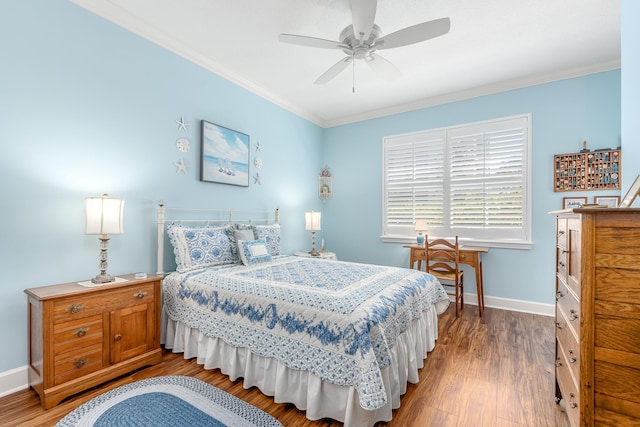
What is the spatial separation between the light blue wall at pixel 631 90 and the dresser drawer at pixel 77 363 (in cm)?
341

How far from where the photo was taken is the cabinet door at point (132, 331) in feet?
6.71

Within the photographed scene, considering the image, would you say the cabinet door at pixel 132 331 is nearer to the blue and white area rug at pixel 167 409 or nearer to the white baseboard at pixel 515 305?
the blue and white area rug at pixel 167 409

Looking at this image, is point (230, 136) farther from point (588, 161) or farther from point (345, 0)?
point (588, 161)

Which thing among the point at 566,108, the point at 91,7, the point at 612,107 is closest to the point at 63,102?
the point at 91,7

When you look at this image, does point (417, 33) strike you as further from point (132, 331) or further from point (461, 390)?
point (132, 331)

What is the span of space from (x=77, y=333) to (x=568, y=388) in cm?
286

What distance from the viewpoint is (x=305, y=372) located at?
5.68 ft

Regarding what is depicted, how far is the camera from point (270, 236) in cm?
348

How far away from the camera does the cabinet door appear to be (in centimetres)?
204

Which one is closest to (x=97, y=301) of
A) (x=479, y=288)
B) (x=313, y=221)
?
(x=313, y=221)

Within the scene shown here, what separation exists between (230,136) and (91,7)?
1535 mm

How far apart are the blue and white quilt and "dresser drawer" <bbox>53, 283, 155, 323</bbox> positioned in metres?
0.29

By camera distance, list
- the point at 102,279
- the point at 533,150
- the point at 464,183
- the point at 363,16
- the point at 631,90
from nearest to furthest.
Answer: the point at 631,90 → the point at 363,16 → the point at 102,279 → the point at 533,150 → the point at 464,183

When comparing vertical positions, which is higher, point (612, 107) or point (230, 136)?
point (612, 107)
